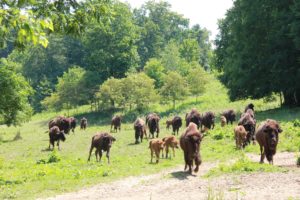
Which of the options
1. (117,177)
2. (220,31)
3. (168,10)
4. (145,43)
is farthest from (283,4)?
(168,10)

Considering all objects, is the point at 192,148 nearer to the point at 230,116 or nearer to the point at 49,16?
the point at 49,16

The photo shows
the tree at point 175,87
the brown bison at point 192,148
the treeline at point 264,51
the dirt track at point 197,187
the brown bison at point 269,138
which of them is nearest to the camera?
the dirt track at point 197,187

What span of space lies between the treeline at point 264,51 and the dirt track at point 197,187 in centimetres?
2324

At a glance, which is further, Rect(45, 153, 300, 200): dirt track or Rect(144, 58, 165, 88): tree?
Rect(144, 58, 165, 88): tree

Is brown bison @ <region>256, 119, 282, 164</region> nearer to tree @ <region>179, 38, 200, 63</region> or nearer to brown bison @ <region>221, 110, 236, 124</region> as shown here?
brown bison @ <region>221, 110, 236, 124</region>

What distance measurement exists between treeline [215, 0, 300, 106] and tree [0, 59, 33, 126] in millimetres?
20154

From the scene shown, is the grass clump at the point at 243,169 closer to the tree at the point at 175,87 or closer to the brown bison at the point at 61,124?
the brown bison at the point at 61,124

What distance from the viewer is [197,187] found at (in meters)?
13.9

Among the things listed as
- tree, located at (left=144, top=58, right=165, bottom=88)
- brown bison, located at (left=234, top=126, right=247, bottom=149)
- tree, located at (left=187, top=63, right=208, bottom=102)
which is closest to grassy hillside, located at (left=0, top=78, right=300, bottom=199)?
brown bison, located at (left=234, top=126, right=247, bottom=149)

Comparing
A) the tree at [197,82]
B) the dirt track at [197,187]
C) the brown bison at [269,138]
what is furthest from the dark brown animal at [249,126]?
the tree at [197,82]

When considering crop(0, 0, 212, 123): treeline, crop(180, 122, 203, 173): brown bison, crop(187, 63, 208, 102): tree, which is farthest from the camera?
crop(187, 63, 208, 102): tree

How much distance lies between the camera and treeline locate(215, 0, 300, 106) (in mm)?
38531

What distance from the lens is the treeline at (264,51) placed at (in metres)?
38.5

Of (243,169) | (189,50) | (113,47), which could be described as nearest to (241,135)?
(243,169)
